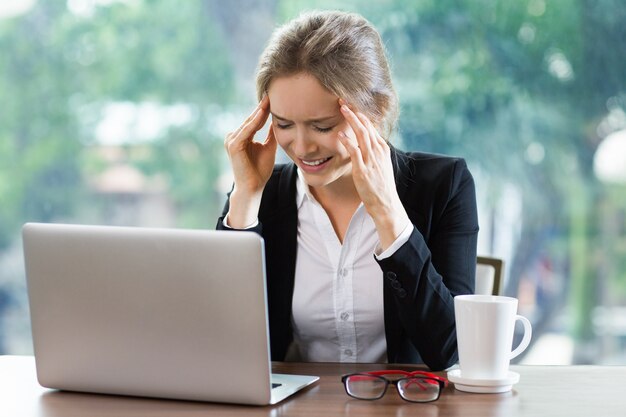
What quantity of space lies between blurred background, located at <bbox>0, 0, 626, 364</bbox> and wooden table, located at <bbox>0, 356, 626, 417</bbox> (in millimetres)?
1714

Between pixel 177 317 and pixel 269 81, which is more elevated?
pixel 269 81

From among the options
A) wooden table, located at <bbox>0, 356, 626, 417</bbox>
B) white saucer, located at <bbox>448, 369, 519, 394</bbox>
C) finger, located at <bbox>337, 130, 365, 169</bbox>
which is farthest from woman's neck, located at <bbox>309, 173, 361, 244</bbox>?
white saucer, located at <bbox>448, 369, 519, 394</bbox>

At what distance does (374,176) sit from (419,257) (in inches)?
7.4

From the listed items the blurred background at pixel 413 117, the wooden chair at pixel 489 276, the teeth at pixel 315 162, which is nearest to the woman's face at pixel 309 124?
the teeth at pixel 315 162

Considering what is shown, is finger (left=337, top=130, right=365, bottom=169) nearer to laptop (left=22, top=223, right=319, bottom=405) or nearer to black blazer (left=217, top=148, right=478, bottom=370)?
Answer: black blazer (left=217, top=148, right=478, bottom=370)

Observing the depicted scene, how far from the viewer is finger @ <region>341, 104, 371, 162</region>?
1652 mm

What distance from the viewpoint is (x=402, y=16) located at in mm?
3164

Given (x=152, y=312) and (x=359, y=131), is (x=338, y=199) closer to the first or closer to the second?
(x=359, y=131)

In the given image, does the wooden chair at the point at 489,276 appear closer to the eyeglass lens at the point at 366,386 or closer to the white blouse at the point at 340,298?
the white blouse at the point at 340,298

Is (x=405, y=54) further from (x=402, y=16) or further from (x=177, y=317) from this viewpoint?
Answer: (x=177, y=317)

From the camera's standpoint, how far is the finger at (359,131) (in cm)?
165

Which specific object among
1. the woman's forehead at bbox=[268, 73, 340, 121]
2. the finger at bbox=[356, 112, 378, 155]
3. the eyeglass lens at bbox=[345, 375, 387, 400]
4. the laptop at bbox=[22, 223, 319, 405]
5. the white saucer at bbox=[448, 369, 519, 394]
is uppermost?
the woman's forehead at bbox=[268, 73, 340, 121]

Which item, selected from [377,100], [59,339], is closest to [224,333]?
[59,339]

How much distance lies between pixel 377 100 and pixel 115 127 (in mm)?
1832
